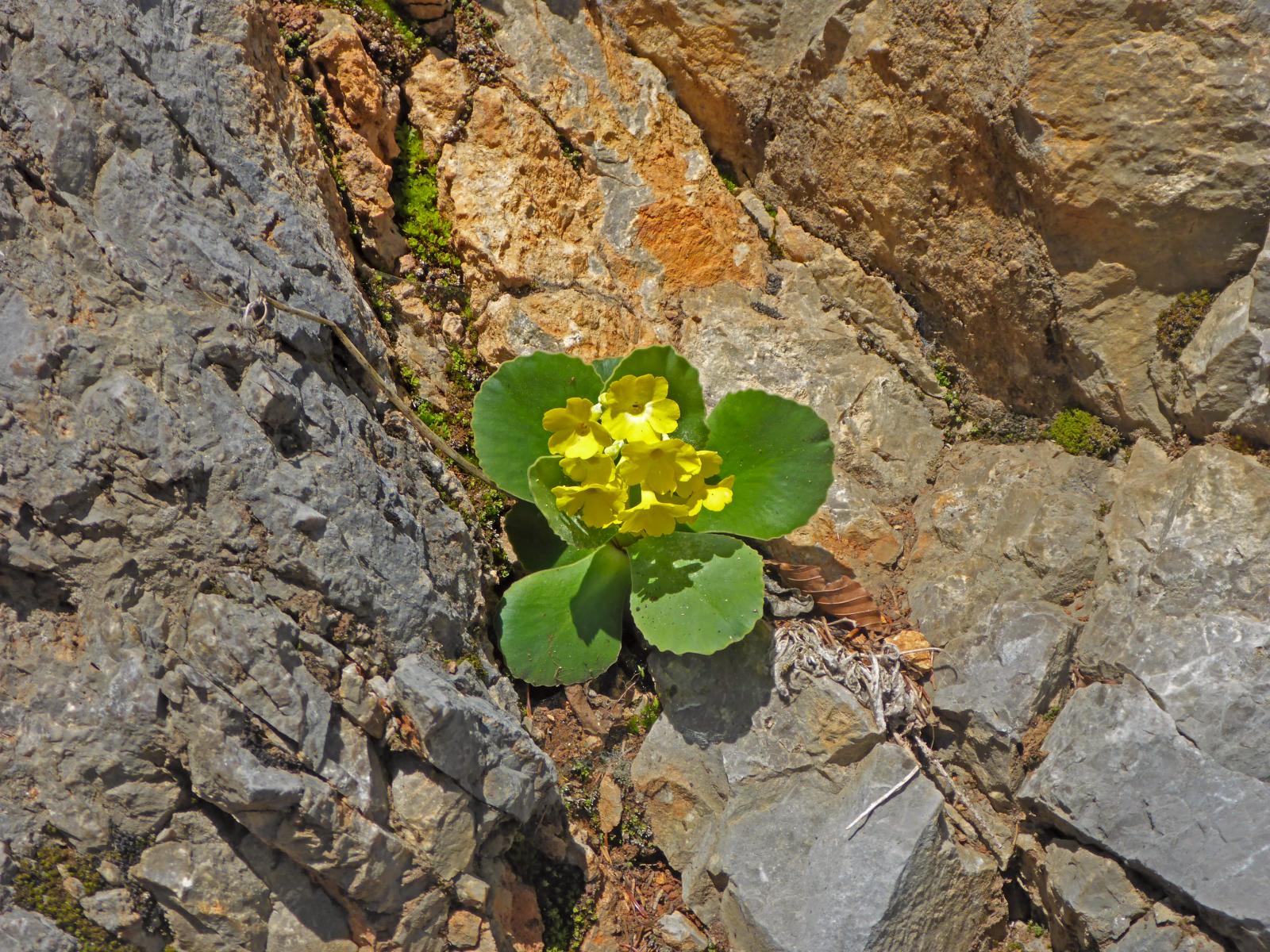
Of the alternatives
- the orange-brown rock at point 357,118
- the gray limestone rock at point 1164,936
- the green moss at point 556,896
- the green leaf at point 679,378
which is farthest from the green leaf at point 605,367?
the gray limestone rock at point 1164,936

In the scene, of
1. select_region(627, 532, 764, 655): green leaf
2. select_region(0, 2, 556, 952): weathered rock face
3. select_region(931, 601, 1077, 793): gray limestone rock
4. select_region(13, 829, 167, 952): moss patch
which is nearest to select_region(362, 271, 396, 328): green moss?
select_region(0, 2, 556, 952): weathered rock face

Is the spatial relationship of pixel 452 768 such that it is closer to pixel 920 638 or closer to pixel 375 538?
pixel 375 538

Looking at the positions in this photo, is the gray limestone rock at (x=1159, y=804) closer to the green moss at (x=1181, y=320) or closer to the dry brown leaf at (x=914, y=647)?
the dry brown leaf at (x=914, y=647)

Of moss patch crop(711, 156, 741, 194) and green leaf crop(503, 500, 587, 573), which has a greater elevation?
moss patch crop(711, 156, 741, 194)

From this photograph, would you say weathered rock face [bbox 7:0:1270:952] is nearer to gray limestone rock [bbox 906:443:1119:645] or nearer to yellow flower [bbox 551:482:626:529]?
gray limestone rock [bbox 906:443:1119:645]

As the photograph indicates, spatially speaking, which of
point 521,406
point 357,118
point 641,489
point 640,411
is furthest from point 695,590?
point 357,118

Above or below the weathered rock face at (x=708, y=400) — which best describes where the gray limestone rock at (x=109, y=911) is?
below
